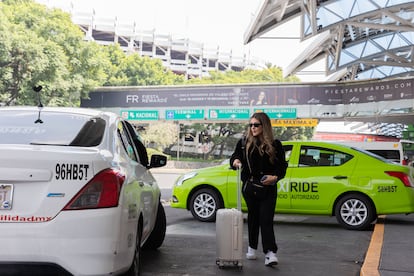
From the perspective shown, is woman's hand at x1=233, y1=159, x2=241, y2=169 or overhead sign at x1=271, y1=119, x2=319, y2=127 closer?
woman's hand at x1=233, y1=159, x2=241, y2=169

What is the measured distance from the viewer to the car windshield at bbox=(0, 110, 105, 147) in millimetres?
4047

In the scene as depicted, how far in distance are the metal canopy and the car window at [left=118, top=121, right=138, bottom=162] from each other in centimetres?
1885

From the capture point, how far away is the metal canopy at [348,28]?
25.3 meters

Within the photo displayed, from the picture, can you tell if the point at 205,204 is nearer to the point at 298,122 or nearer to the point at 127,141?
the point at 127,141

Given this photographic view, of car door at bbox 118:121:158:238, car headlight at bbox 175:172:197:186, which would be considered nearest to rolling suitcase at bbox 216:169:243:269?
car door at bbox 118:121:158:238

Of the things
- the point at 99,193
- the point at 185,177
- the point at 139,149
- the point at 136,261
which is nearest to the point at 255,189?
the point at 139,149

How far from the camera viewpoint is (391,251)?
640 centimetres

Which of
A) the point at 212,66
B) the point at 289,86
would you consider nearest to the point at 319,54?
Answer: the point at 289,86

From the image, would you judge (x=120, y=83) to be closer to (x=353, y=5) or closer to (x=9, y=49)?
(x=9, y=49)

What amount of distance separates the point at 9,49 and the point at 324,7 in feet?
59.6

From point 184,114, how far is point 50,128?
36434mm

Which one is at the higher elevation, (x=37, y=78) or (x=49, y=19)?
(x=49, y=19)

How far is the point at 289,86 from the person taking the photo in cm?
3838

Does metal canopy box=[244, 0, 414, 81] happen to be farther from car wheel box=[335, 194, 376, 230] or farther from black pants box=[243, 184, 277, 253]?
black pants box=[243, 184, 277, 253]
